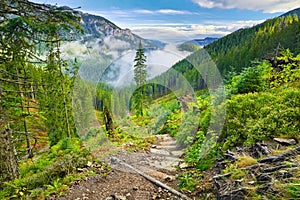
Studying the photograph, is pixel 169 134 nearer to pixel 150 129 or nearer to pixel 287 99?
pixel 150 129

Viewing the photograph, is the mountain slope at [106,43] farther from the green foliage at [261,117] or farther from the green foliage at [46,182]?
the green foliage at [261,117]

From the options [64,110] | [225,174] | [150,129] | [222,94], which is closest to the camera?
[225,174]

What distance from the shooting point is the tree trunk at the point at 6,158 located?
22.4ft

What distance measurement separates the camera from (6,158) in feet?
22.9

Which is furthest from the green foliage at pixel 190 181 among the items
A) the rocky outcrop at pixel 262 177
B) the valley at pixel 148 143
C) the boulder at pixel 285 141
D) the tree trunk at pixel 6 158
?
the tree trunk at pixel 6 158

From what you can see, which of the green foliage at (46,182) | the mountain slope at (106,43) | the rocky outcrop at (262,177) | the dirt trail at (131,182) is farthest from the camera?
the mountain slope at (106,43)

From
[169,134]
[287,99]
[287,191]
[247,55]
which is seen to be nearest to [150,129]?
[169,134]

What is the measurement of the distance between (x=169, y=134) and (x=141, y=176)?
312 inches

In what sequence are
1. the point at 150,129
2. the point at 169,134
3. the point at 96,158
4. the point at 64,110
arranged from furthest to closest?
the point at 64,110 → the point at 150,129 → the point at 169,134 → the point at 96,158

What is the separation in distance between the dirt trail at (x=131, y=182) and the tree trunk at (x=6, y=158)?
1919 mm

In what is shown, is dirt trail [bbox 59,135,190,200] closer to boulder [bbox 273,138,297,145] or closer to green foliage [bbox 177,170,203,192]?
green foliage [bbox 177,170,203,192]

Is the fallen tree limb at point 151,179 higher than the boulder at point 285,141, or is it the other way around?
the boulder at point 285,141

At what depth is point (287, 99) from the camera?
7.36 metres

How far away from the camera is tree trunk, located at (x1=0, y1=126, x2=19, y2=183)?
6.84 m
